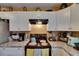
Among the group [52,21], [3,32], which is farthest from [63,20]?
[3,32]

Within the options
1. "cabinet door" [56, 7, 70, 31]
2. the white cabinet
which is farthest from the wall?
"cabinet door" [56, 7, 70, 31]

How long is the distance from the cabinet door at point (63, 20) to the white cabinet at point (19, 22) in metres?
0.45

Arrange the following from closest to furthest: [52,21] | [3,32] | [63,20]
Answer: [3,32]
[63,20]
[52,21]

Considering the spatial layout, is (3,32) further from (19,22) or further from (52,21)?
(52,21)

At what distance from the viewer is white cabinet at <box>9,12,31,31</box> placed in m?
1.88

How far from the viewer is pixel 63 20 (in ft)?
6.14

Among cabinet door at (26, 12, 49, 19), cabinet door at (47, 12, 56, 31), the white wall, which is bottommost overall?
the white wall

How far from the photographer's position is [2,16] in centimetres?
176

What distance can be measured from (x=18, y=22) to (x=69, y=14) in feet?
2.39

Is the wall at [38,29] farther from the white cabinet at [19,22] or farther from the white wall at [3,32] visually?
the white wall at [3,32]

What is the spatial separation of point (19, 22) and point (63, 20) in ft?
2.05

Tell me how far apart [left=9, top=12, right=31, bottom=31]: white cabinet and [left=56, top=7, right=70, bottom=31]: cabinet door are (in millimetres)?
455

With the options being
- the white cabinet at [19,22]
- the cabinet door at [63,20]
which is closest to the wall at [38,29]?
the white cabinet at [19,22]

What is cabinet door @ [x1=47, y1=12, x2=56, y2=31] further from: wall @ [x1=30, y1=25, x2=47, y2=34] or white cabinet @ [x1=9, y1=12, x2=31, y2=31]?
white cabinet @ [x1=9, y1=12, x2=31, y2=31]
